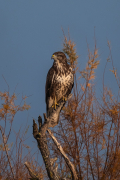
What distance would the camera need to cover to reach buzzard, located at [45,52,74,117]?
523 centimetres

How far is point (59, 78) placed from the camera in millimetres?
5223

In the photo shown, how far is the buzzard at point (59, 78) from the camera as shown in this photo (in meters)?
5.23

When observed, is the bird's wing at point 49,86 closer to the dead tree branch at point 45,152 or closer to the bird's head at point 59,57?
the bird's head at point 59,57

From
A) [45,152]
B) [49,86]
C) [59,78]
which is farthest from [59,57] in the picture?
[45,152]

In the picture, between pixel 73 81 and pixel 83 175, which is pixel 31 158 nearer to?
pixel 83 175

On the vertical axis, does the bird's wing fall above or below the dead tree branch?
above

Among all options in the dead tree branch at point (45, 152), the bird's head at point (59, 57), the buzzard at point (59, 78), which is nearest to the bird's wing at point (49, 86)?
the buzzard at point (59, 78)

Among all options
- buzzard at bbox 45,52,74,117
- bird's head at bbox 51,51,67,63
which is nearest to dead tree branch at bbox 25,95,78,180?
buzzard at bbox 45,52,74,117

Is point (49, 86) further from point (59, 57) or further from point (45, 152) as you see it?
point (45, 152)

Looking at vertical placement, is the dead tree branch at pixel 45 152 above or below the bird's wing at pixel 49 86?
below

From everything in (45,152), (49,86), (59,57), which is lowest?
(45,152)

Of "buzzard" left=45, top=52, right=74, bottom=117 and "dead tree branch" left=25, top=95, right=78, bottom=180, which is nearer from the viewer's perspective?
"dead tree branch" left=25, top=95, right=78, bottom=180

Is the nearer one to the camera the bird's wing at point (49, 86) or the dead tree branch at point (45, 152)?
the dead tree branch at point (45, 152)

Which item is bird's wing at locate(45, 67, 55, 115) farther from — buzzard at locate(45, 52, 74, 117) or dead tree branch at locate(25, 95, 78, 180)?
dead tree branch at locate(25, 95, 78, 180)
